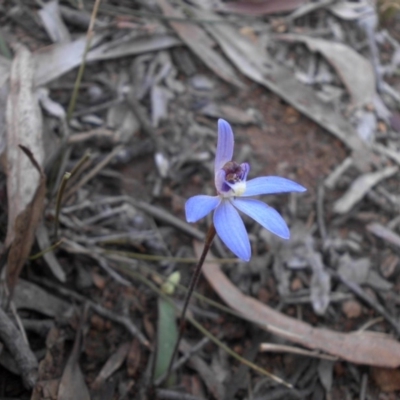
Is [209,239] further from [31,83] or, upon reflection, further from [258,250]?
[31,83]

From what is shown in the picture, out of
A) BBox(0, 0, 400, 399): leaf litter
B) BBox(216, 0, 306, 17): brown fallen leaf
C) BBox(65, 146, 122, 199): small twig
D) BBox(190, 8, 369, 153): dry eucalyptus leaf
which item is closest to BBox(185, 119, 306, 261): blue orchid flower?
BBox(0, 0, 400, 399): leaf litter

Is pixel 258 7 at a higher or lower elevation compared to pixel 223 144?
lower

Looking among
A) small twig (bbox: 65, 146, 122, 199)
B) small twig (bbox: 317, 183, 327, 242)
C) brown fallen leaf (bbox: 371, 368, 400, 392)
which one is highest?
small twig (bbox: 65, 146, 122, 199)

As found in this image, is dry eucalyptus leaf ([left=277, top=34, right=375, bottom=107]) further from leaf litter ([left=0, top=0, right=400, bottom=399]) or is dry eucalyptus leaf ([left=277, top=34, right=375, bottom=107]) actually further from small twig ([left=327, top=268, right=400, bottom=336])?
small twig ([left=327, top=268, right=400, bottom=336])

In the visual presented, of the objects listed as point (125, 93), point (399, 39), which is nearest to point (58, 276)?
point (125, 93)

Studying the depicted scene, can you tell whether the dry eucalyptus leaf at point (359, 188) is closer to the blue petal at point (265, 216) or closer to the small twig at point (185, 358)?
the small twig at point (185, 358)

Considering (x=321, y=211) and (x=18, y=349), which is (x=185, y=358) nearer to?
(x=18, y=349)

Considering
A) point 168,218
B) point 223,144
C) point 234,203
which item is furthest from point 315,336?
point 223,144
